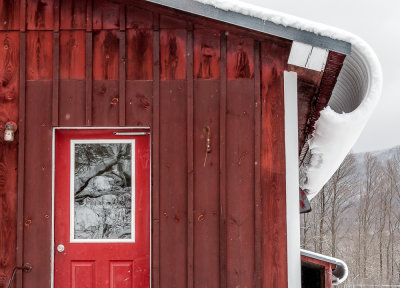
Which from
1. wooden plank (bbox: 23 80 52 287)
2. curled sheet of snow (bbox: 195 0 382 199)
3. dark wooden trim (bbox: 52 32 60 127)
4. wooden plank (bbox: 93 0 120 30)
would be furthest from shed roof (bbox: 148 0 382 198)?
wooden plank (bbox: 23 80 52 287)

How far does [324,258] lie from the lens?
25.9ft

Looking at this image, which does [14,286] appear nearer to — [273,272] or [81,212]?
[81,212]

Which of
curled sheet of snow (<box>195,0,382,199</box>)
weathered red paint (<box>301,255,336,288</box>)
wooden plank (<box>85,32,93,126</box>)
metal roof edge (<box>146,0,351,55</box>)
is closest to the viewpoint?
curled sheet of snow (<box>195,0,382,199</box>)

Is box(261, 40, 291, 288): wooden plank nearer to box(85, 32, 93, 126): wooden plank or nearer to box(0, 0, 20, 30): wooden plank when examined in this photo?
box(85, 32, 93, 126): wooden plank

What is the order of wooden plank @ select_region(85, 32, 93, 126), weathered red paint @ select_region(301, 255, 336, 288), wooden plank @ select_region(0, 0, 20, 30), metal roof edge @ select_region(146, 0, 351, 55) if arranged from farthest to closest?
weathered red paint @ select_region(301, 255, 336, 288), wooden plank @ select_region(0, 0, 20, 30), wooden plank @ select_region(85, 32, 93, 126), metal roof edge @ select_region(146, 0, 351, 55)

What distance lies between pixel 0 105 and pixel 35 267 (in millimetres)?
1540

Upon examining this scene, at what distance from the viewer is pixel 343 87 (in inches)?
220

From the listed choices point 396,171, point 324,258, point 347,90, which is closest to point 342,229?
point 396,171

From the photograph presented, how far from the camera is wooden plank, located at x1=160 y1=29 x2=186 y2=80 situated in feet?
16.5

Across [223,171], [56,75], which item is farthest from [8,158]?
[223,171]

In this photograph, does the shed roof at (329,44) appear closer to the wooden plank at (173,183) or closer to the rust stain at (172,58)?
the rust stain at (172,58)

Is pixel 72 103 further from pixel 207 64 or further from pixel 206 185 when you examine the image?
pixel 206 185

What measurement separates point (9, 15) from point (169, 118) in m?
1.81

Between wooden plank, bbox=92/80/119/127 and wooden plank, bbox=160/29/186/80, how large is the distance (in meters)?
0.49
